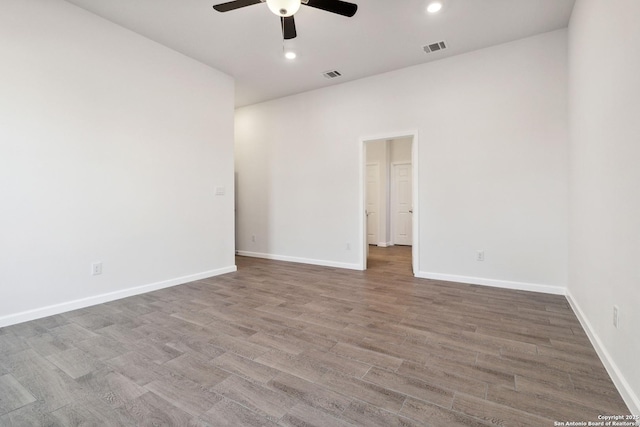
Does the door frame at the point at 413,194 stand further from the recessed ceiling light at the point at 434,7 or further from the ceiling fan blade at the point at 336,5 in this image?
the ceiling fan blade at the point at 336,5

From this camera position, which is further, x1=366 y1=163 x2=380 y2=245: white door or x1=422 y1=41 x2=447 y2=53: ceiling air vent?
x1=366 y1=163 x2=380 y2=245: white door

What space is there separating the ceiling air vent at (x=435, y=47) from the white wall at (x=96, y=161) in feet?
9.89

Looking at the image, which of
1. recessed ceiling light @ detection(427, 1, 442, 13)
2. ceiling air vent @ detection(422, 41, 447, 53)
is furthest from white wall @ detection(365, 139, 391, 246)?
recessed ceiling light @ detection(427, 1, 442, 13)

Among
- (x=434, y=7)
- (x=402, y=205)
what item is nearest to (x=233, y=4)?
(x=434, y=7)

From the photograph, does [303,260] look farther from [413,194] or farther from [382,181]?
[382,181]

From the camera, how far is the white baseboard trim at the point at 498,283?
11.6 feet

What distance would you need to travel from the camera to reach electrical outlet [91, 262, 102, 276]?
10.4 ft

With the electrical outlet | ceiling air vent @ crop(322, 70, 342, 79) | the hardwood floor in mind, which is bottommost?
the hardwood floor

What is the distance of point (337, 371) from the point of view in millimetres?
1906

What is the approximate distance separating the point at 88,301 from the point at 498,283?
4.80m

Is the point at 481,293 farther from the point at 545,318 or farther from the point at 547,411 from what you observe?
the point at 547,411

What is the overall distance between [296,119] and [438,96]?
246cm

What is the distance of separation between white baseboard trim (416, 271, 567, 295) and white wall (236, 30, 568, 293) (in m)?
0.01

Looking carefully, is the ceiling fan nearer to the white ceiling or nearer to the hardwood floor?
the white ceiling
